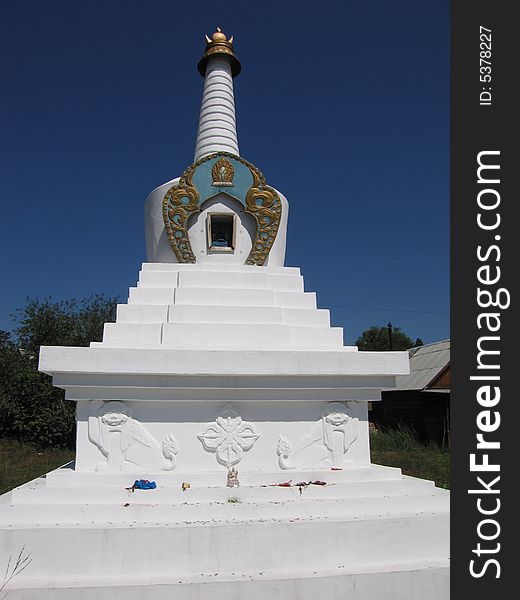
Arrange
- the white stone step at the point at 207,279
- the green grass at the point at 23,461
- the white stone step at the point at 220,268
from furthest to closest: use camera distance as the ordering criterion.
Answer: the green grass at the point at 23,461
the white stone step at the point at 220,268
the white stone step at the point at 207,279

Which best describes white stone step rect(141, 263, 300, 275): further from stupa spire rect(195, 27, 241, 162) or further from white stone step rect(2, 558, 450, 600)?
white stone step rect(2, 558, 450, 600)

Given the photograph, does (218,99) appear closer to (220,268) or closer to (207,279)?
(220,268)

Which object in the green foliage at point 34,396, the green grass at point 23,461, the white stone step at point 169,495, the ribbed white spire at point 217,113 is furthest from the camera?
the green foliage at point 34,396

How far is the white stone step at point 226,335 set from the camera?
19.8 ft

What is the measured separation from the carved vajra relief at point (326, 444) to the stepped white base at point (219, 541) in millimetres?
461

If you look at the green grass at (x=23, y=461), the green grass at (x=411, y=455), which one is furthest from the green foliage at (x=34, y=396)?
the green grass at (x=411, y=455)

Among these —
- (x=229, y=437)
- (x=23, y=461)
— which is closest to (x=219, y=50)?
(x=229, y=437)

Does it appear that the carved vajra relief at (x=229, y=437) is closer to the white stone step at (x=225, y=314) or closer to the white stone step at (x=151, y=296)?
the white stone step at (x=225, y=314)

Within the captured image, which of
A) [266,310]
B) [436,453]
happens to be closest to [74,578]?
[266,310]

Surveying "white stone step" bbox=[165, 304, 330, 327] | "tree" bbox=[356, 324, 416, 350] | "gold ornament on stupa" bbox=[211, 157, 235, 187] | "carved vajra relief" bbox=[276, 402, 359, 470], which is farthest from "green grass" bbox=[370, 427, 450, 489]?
"tree" bbox=[356, 324, 416, 350]

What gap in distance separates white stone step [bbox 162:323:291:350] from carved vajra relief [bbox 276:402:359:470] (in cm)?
96

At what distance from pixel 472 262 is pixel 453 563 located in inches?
92.7

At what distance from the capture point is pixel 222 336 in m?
6.13

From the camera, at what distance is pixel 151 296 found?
653cm
